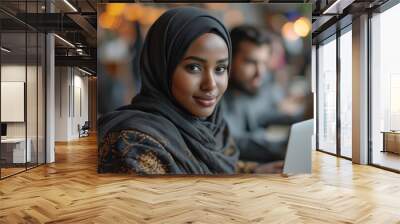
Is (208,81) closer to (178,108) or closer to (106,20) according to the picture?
(178,108)

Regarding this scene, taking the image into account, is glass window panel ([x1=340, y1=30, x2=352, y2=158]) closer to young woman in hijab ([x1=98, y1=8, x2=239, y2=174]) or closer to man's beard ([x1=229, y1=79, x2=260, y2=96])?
man's beard ([x1=229, y1=79, x2=260, y2=96])

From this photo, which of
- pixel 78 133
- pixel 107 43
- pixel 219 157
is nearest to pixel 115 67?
pixel 107 43

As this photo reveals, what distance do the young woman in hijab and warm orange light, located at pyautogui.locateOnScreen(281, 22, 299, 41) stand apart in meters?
0.99

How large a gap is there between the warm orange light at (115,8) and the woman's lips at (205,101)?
1.97 m

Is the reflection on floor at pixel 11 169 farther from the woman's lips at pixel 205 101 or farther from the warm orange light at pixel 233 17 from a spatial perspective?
the warm orange light at pixel 233 17

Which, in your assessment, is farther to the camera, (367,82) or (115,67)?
(367,82)

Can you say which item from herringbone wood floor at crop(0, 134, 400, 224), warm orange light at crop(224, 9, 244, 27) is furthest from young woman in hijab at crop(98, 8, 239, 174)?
herringbone wood floor at crop(0, 134, 400, 224)

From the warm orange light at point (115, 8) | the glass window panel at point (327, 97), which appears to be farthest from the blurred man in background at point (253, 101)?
the glass window panel at point (327, 97)

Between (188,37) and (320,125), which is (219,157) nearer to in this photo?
(188,37)

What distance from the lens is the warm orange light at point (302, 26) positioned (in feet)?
21.6

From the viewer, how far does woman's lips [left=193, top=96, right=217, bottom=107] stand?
20.9ft

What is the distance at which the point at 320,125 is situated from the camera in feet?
37.5

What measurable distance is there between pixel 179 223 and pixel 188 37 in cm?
343

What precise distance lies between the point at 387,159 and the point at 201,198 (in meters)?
4.77
